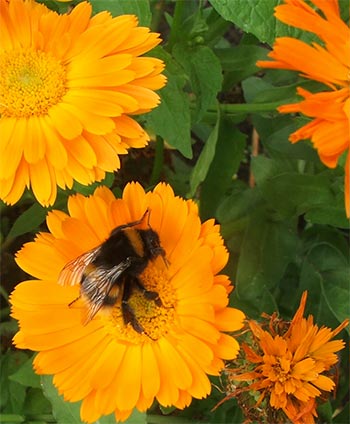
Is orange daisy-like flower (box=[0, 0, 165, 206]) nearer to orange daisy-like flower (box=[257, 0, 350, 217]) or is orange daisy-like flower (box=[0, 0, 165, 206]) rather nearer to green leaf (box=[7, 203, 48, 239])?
orange daisy-like flower (box=[257, 0, 350, 217])

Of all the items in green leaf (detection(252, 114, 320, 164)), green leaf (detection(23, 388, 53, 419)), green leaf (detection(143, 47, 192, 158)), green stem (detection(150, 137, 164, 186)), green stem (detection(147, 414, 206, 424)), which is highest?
green leaf (detection(143, 47, 192, 158))

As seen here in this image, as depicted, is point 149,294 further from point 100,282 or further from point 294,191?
point 294,191

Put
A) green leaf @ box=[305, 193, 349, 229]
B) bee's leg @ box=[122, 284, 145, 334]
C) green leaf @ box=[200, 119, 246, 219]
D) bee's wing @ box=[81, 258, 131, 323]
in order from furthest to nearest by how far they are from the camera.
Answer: green leaf @ box=[200, 119, 246, 219]
green leaf @ box=[305, 193, 349, 229]
bee's leg @ box=[122, 284, 145, 334]
bee's wing @ box=[81, 258, 131, 323]

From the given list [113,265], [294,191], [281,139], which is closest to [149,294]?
[113,265]

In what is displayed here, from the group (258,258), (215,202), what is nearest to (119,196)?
(215,202)

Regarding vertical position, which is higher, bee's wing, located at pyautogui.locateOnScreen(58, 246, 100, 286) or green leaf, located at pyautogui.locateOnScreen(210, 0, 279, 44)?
green leaf, located at pyautogui.locateOnScreen(210, 0, 279, 44)

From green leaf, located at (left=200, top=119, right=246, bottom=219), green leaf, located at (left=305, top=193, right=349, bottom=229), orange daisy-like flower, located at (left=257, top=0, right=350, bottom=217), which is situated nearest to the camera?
orange daisy-like flower, located at (left=257, top=0, right=350, bottom=217)

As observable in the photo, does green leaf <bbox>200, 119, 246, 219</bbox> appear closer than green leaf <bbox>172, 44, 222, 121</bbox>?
No

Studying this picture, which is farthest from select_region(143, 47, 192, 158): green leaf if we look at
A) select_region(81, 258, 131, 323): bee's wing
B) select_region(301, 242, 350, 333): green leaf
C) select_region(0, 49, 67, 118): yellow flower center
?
select_region(301, 242, 350, 333): green leaf
